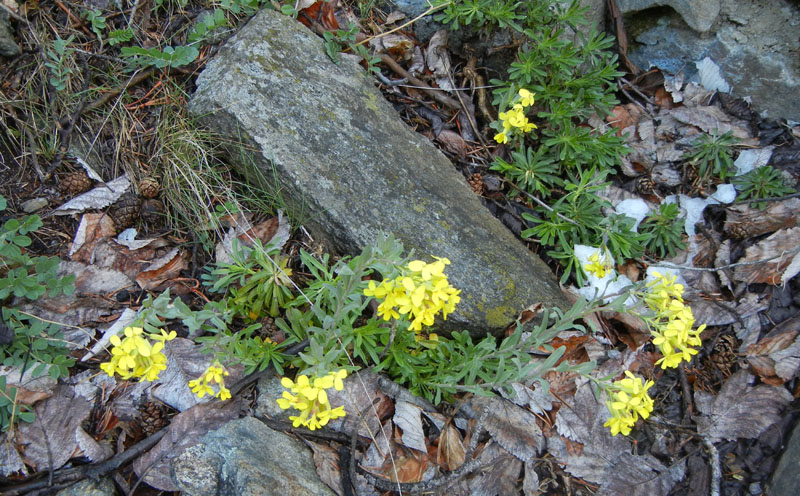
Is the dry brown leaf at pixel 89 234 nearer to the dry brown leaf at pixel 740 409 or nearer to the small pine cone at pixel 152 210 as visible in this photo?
the small pine cone at pixel 152 210

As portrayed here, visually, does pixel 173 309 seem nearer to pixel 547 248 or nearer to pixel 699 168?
pixel 547 248

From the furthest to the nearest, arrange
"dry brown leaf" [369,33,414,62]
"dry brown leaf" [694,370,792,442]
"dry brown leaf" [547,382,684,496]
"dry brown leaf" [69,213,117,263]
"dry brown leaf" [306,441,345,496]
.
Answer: "dry brown leaf" [369,33,414,62] → "dry brown leaf" [69,213,117,263] → "dry brown leaf" [694,370,792,442] → "dry brown leaf" [547,382,684,496] → "dry brown leaf" [306,441,345,496]

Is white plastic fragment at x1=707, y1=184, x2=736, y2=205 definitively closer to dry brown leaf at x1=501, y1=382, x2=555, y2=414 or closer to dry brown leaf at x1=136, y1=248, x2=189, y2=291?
dry brown leaf at x1=501, y1=382, x2=555, y2=414

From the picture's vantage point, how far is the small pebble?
9.05ft

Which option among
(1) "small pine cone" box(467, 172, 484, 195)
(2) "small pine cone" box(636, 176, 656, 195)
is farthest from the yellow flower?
(2) "small pine cone" box(636, 176, 656, 195)

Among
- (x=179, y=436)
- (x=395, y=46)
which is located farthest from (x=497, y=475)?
(x=395, y=46)

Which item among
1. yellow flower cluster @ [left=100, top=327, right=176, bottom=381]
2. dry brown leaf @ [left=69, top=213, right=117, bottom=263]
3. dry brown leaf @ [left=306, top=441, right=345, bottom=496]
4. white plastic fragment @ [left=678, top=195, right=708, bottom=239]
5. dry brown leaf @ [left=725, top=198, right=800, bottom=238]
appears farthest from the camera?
white plastic fragment @ [left=678, top=195, right=708, bottom=239]

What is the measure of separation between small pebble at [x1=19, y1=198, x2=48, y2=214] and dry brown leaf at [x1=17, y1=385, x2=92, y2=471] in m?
0.99

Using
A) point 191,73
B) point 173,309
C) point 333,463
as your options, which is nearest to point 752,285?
point 333,463

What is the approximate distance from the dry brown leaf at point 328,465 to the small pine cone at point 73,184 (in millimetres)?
1857

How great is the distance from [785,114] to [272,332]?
3.58 meters

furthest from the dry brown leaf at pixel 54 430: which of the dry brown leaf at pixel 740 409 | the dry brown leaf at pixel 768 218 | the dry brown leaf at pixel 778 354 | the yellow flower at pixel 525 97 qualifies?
the dry brown leaf at pixel 768 218

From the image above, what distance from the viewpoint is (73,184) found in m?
2.82

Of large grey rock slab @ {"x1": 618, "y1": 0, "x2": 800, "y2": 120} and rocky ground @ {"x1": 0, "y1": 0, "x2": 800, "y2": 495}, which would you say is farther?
Result: large grey rock slab @ {"x1": 618, "y1": 0, "x2": 800, "y2": 120}
